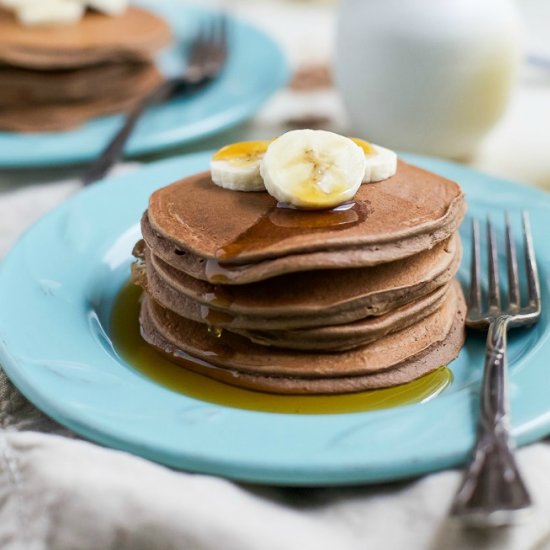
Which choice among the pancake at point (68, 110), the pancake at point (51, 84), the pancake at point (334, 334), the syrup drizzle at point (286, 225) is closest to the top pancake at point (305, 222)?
the syrup drizzle at point (286, 225)

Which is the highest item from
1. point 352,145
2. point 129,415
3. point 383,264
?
point 352,145

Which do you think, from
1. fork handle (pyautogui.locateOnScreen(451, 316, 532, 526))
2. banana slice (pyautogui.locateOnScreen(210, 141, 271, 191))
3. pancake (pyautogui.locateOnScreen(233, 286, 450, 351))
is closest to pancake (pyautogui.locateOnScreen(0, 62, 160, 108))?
banana slice (pyautogui.locateOnScreen(210, 141, 271, 191))

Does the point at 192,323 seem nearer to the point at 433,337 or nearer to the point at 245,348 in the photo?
the point at 245,348

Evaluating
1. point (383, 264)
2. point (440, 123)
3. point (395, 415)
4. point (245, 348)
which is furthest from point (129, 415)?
point (440, 123)

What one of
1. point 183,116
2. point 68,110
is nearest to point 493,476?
point 183,116

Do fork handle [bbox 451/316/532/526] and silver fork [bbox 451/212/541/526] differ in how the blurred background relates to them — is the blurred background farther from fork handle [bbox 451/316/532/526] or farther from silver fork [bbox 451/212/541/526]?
fork handle [bbox 451/316/532/526]

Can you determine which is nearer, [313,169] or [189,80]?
[313,169]

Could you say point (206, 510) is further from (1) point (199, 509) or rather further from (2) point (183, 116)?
(2) point (183, 116)
